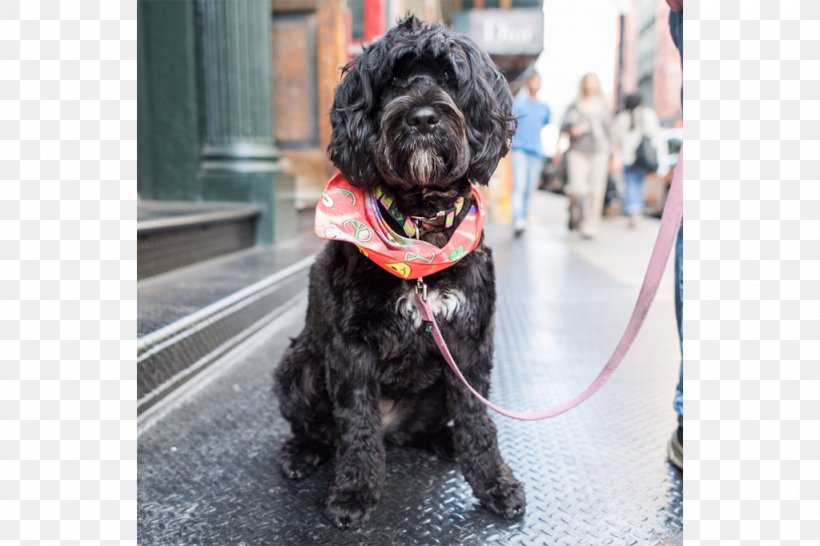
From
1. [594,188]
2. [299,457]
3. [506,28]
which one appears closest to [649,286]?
[299,457]

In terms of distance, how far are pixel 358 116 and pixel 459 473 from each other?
1.30 m

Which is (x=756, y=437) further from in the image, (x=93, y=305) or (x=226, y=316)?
(x=226, y=316)

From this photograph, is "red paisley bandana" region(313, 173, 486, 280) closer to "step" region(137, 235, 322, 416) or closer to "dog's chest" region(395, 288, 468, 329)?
"dog's chest" region(395, 288, 468, 329)

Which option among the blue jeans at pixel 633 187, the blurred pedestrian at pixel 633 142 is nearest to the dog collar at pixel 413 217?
the blurred pedestrian at pixel 633 142

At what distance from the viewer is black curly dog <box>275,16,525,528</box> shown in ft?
6.18

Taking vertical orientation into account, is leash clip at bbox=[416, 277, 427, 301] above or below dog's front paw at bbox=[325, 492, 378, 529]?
above

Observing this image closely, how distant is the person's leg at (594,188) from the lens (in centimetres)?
940

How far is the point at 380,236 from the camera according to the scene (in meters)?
1.94

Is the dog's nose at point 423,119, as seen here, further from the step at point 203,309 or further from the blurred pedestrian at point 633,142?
the blurred pedestrian at point 633,142

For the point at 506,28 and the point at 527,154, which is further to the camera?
the point at 506,28

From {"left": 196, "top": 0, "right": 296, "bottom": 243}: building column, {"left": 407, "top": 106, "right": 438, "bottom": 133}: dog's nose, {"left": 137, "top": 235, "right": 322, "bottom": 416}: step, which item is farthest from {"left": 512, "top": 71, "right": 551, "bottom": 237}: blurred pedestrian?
{"left": 407, "top": 106, "right": 438, "bottom": 133}: dog's nose

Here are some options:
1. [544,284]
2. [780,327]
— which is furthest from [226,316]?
[544,284]

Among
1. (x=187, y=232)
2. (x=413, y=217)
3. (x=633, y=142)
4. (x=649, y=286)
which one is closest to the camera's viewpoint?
(x=649, y=286)

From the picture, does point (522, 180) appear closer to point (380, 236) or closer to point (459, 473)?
point (459, 473)
